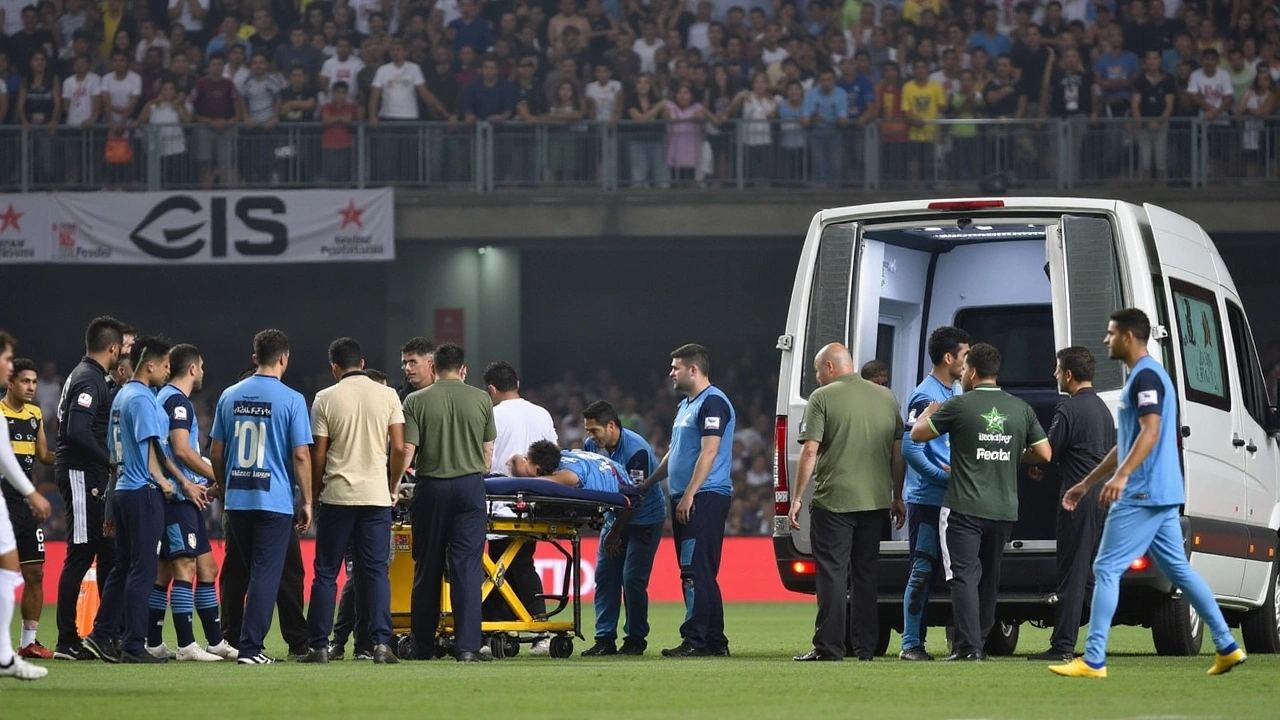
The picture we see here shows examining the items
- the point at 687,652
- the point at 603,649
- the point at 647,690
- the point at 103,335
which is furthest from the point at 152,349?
the point at 647,690

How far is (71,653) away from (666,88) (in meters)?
14.7

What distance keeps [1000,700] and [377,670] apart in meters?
3.51

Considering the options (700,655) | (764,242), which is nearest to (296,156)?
(764,242)

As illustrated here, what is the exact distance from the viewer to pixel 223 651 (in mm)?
11656

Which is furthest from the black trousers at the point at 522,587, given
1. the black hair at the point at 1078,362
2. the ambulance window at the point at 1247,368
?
the ambulance window at the point at 1247,368

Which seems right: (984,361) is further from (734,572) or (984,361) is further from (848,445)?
(734,572)

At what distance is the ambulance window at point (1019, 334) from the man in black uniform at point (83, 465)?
18.2 feet

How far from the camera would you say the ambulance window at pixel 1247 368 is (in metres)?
12.1

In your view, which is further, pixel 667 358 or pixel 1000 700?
pixel 667 358

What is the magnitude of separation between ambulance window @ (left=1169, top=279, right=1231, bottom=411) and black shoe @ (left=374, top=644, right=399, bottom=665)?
471 centimetres

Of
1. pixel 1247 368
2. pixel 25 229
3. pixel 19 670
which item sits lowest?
pixel 19 670

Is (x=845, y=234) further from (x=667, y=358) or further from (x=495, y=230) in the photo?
(x=667, y=358)

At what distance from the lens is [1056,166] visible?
23.4 meters

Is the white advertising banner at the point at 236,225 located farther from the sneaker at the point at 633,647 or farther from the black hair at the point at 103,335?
the sneaker at the point at 633,647
